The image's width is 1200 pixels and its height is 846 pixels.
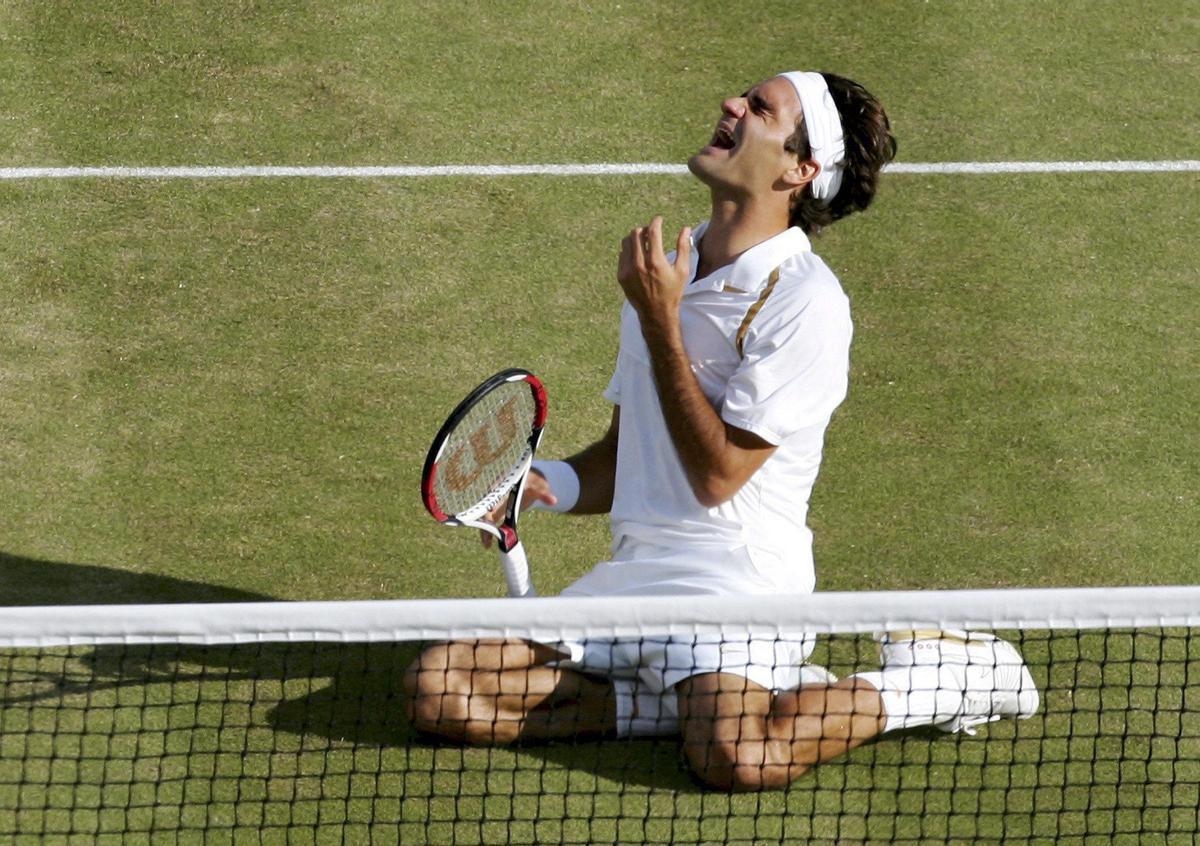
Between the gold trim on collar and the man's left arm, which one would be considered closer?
the man's left arm

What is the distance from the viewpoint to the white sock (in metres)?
5.12

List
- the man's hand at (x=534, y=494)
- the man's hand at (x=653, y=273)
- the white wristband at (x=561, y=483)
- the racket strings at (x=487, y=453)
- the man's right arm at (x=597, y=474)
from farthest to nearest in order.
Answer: the man's right arm at (x=597, y=474) → the white wristband at (x=561, y=483) → the man's hand at (x=534, y=494) → the racket strings at (x=487, y=453) → the man's hand at (x=653, y=273)

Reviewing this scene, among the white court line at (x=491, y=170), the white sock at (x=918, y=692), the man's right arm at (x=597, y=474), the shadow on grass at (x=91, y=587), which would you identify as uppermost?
the white court line at (x=491, y=170)

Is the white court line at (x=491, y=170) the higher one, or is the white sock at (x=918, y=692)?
the white court line at (x=491, y=170)

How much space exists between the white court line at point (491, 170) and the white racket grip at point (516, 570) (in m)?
3.18

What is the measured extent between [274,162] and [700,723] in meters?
4.02

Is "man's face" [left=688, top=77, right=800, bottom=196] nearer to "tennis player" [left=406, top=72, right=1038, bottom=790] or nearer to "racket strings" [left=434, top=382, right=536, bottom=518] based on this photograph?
"tennis player" [left=406, top=72, right=1038, bottom=790]

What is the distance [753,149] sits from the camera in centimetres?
508

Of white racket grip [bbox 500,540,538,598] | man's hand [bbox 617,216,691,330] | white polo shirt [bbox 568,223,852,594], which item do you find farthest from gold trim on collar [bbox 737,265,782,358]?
white racket grip [bbox 500,540,538,598]

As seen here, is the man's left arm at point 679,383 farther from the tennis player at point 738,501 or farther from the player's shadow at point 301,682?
the player's shadow at point 301,682

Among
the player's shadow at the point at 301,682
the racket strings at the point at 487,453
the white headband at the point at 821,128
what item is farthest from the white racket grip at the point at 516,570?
the white headband at the point at 821,128

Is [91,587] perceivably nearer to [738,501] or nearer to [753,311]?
[738,501]

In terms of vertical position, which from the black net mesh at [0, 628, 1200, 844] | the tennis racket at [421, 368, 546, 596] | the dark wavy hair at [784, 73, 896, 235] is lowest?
the black net mesh at [0, 628, 1200, 844]

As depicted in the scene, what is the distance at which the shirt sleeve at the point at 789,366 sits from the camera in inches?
191
